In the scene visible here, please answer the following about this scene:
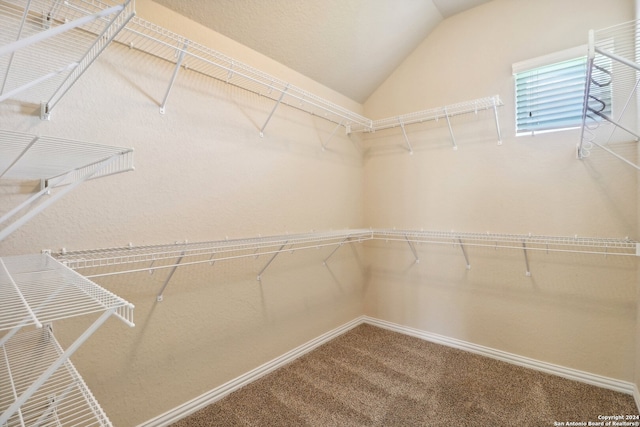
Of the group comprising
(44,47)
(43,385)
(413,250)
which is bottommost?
(43,385)

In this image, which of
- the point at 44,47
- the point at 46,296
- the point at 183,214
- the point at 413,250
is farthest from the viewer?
the point at 413,250

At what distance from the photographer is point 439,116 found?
239 cm

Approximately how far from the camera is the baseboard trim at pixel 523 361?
175 centimetres

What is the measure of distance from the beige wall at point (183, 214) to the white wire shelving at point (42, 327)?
0.20 metres

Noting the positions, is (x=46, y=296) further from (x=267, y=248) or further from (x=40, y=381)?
(x=267, y=248)

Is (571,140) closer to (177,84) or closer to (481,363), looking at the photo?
(481,363)

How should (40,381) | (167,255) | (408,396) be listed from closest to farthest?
(40,381)
(167,255)
(408,396)

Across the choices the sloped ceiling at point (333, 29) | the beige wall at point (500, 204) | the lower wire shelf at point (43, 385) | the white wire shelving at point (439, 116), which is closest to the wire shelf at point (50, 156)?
the lower wire shelf at point (43, 385)

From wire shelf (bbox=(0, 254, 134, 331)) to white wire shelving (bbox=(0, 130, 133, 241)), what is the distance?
0.48 feet

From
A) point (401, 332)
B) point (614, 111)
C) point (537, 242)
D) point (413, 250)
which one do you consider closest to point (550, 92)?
point (614, 111)

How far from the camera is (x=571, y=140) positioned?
188cm

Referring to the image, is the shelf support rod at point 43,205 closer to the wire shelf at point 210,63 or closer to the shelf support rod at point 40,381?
the shelf support rod at point 40,381

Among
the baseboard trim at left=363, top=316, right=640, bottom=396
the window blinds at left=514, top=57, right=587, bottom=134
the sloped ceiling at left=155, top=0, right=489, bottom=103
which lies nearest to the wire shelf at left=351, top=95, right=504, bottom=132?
the window blinds at left=514, top=57, right=587, bottom=134

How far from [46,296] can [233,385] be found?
135 cm
